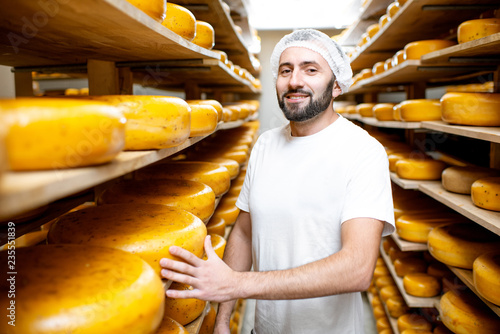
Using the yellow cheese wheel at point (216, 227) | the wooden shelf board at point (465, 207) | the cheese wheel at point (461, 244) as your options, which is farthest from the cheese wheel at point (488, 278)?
the yellow cheese wheel at point (216, 227)

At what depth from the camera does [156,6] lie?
1.04m

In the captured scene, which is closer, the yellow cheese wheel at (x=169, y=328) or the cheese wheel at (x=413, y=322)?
the yellow cheese wheel at (x=169, y=328)

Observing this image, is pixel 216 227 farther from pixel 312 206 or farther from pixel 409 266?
pixel 409 266

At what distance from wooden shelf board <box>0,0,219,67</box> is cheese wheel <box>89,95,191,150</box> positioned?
0.54ft

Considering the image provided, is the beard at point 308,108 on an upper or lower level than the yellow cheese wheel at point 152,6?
lower

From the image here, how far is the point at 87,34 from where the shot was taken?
3.13ft

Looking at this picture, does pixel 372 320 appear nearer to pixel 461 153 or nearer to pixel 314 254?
pixel 461 153

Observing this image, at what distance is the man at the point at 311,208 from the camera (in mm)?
1118

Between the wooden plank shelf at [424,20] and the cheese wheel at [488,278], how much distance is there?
1467 millimetres

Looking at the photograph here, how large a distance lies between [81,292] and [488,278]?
1.48 metres

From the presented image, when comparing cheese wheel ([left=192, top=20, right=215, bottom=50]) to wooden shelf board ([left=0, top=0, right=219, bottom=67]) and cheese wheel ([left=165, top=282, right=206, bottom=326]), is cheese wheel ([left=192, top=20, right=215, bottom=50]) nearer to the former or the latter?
wooden shelf board ([left=0, top=0, right=219, bottom=67])

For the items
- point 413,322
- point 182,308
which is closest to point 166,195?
point 182,308

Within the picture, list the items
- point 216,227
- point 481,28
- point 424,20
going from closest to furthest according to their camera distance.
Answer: point 481,28, point 216,227, point 424,20

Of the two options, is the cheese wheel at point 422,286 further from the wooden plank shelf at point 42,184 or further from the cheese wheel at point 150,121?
the wooden plank shelf at point 42,184
